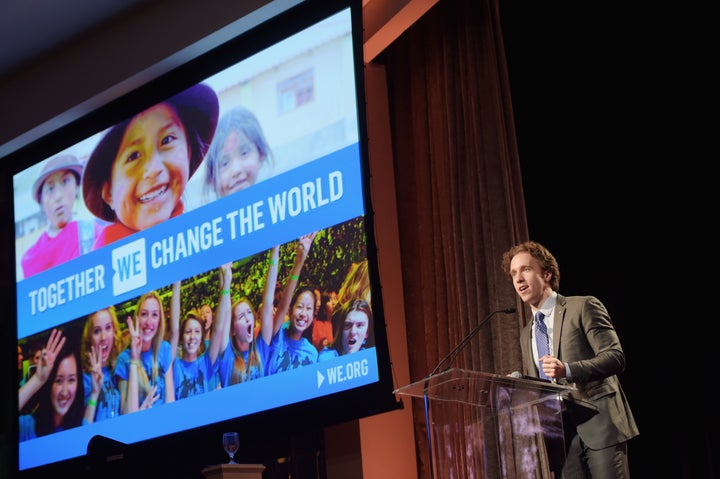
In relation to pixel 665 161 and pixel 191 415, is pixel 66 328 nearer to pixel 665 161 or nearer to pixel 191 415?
pixel 191 415

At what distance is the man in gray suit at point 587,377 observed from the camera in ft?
9.38

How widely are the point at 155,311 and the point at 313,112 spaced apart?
132 centimetres

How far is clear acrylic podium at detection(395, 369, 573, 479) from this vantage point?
8.26 feet

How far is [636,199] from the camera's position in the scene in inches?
161

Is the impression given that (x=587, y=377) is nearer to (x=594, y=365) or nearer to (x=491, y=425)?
(x=594, y=365)

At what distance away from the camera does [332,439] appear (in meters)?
4.59

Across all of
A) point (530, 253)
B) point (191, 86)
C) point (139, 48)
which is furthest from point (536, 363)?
point (139, 48)

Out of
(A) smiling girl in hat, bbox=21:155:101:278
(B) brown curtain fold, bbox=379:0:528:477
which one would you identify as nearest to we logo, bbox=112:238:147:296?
(A) smiling girl in hat, bbox=21:155:101:278

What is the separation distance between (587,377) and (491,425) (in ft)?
1.45

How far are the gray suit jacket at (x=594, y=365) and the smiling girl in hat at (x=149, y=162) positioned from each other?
2232 mm

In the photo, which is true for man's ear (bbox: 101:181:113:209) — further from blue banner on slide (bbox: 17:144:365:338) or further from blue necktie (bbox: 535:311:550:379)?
blue necktie (bbox: 535:311:550:379)

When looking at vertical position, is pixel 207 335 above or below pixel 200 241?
below

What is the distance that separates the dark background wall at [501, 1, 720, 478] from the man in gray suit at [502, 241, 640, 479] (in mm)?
984

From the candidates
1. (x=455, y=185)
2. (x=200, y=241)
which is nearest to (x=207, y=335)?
(x=200, y=241)
